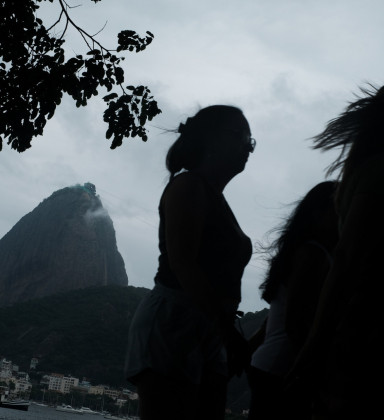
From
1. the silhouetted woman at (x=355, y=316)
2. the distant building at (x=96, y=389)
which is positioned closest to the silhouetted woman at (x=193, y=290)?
the silhouetted woman at (x=355, y=316)

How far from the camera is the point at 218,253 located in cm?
235

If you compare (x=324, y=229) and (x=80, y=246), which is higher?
(x=80, y=246)

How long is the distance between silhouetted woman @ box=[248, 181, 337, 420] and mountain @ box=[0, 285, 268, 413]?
8761 cm

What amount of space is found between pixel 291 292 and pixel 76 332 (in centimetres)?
10519

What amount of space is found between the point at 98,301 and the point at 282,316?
108601mm

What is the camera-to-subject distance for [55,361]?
112938 millimetres

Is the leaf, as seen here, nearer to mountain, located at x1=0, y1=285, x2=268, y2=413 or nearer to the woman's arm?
the woman's arm

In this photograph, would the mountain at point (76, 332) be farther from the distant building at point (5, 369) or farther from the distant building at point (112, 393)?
the distant building at point (112, 393)

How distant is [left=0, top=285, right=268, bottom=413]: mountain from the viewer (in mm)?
97188

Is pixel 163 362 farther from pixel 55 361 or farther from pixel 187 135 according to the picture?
pixel 55 361

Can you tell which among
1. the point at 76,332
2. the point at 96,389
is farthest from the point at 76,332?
the point at 96,389

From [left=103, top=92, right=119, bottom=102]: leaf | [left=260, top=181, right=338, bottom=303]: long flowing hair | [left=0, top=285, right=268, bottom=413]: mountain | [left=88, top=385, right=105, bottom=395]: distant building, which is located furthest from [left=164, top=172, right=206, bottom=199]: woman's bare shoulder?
[left=88, top=385, right=105, bottom=395]: distant building

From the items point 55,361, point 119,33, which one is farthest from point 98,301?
point 119,33

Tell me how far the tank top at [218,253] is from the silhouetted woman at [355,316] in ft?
2.29
